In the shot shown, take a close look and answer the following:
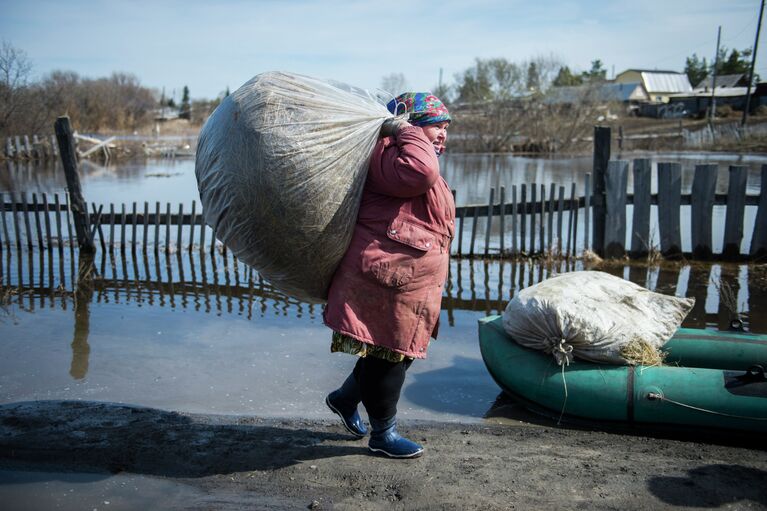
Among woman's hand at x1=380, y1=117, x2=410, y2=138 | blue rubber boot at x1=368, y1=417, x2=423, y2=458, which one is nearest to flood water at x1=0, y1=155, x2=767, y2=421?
blue rubber boot at x1=368, y1=417, x2=423, y2=458

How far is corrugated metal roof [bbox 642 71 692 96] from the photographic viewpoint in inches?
3216

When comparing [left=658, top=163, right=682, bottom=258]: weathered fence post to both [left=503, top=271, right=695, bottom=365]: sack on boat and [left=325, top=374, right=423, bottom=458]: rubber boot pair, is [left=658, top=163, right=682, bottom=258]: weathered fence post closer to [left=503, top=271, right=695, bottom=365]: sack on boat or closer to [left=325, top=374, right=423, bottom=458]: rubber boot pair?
[left=503, top=271, right=695, bottom=365]: sack on boat

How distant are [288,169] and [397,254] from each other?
648mm

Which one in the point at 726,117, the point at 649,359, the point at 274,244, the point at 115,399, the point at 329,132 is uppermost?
the point at 726,117

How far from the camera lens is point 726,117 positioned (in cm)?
5222

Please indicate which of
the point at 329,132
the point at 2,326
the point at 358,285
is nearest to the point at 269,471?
the point at 358,285

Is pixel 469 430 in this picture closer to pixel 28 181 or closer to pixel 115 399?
pixel 115 399

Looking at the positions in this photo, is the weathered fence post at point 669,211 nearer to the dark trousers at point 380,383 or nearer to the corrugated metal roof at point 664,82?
the dark trousers at point 380,383

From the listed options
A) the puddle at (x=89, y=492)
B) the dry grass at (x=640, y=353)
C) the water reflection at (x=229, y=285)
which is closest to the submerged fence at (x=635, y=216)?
the water reflection at (x=229, y=285)

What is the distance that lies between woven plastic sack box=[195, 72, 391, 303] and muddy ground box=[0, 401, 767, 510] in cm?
104

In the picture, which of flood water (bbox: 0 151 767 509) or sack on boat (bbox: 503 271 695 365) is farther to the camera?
flood water (bbox: 0 151 767 509)

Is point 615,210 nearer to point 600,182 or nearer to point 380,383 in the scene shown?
point 600,182

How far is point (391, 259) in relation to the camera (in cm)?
302

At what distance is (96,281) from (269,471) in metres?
5.99
